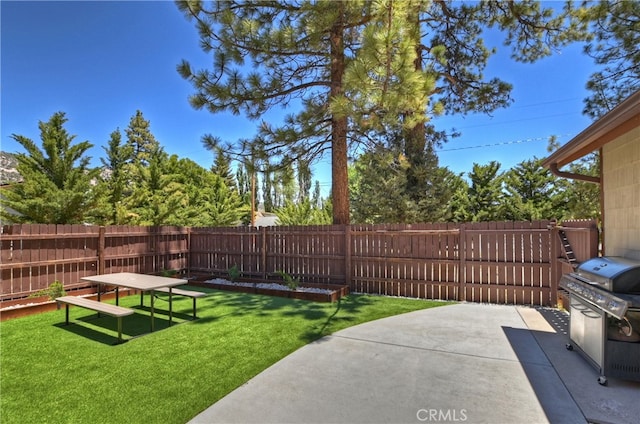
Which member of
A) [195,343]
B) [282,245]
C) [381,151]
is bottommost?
[195,343]

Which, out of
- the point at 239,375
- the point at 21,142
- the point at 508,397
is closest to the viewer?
the point at 508,397

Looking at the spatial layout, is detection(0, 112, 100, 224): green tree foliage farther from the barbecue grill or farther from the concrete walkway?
the barbecue grill

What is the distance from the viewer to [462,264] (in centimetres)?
634

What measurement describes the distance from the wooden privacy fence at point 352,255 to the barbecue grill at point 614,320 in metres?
1.74

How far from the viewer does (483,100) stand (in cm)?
1029

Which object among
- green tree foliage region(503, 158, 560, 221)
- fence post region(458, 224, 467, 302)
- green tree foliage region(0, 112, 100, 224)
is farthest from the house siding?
green tree foliage region(503, 158, 560, 221)

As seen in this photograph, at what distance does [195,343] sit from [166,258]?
5.52m

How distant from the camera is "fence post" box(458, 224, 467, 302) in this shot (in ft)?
20.7

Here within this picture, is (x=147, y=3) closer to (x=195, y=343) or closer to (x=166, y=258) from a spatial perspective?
(x=166, y=258)

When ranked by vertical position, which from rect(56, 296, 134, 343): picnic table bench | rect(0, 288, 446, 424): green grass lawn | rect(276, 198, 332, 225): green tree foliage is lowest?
rect(0, 288, 446, 424): green grass lawn

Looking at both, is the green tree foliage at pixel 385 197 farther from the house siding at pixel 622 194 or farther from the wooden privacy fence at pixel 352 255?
the house siding at pixel 622 194

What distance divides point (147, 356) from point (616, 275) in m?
4.69

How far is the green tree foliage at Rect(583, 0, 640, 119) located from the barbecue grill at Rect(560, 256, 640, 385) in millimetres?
6140

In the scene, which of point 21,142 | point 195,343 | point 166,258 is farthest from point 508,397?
point 21,142
